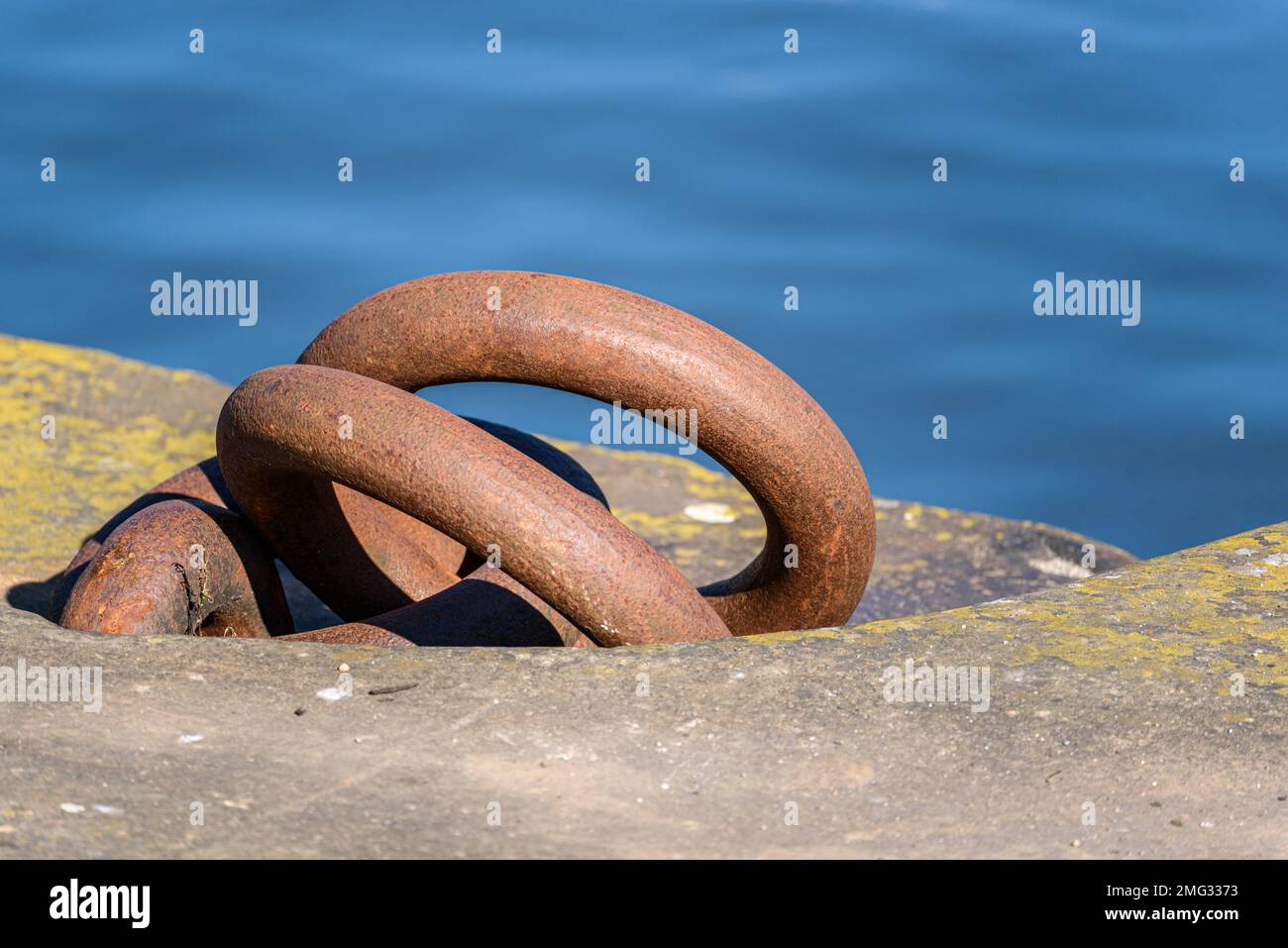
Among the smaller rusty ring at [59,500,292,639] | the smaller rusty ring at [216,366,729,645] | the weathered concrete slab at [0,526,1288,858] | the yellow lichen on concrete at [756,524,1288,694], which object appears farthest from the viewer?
the smaller rusty ring at [59,500,292,639]

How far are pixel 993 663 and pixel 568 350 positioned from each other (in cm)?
99

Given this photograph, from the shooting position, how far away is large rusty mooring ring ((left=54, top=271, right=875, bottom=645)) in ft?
9.53

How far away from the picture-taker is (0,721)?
2402 millimetres

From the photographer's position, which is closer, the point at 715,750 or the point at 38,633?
the point at 715,750

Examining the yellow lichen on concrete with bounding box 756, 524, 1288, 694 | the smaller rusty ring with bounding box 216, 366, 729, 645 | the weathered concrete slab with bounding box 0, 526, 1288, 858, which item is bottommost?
the weathered concrete slab with bounding box 0, 526, 1288, 858

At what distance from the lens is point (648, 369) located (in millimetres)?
3176

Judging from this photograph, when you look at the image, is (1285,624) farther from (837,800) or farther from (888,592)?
(888,592)

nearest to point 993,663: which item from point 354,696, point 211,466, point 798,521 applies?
point 798,521

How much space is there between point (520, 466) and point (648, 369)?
1.16 ft

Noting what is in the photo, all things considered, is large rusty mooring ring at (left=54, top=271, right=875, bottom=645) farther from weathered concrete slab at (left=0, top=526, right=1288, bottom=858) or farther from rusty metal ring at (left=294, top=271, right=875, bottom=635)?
weathered concrete slab at (left=0, top=526, right=1288, bottom=858)

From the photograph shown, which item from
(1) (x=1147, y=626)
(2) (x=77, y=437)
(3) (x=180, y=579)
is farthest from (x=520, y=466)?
(2) (x=77, y=437)

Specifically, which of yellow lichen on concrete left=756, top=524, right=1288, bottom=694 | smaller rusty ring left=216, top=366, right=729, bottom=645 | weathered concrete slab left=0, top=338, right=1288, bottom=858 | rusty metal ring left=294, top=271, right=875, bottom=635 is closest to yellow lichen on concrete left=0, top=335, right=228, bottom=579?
rusty metal ring left=294, top=271, right=875, bottom=635

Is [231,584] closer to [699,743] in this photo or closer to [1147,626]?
[699,743]

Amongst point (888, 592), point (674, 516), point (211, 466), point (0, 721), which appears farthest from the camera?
point (674, 516)
